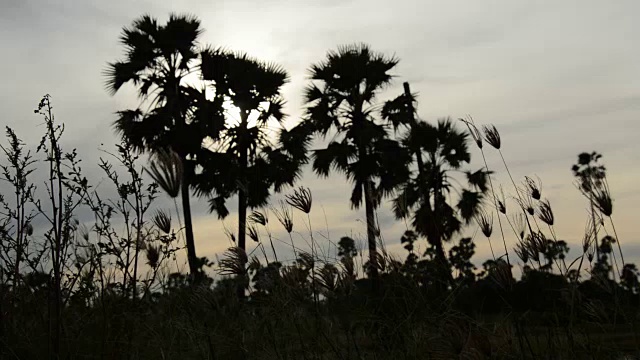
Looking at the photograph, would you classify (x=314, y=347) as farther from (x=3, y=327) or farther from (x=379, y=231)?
(x=3, y=327)

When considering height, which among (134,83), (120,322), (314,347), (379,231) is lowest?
(314,347)

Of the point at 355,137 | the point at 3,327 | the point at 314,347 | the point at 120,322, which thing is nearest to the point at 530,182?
the point at 314,347

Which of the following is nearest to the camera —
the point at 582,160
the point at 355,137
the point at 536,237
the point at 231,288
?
the point at 536,237

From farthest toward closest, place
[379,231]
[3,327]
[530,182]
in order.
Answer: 1. [3,327]
2. [379,231]
3. [530,182]

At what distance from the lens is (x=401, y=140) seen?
2467 centimetres

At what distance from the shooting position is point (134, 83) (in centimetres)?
2488

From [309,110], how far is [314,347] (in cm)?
1993

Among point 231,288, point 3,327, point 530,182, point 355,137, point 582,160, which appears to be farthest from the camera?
point 582,160

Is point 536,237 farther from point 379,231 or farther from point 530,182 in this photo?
point 379,231

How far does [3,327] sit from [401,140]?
2030 centimetres

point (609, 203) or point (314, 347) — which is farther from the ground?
point (609, 203)

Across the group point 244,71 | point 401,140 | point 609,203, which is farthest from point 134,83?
point 609,203

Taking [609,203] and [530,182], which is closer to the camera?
[609,203]

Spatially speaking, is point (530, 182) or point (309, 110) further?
point (309, 110)
